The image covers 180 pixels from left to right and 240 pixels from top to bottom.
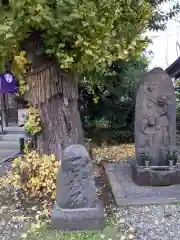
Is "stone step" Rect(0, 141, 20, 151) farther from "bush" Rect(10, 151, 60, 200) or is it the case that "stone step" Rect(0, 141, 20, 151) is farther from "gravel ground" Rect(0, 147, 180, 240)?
"gravel ground" Rect(0, 147, 180, 240)

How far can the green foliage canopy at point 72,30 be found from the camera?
3.48m

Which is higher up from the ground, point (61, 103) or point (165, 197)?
point (61, 103)

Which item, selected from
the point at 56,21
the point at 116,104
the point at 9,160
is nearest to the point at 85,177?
the point at 56,21

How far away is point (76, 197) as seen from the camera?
386 cm

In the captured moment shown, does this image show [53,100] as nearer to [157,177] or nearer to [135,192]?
[135,192]

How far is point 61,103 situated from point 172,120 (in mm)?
2030

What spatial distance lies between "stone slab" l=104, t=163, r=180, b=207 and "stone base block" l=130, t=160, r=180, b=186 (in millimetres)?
73

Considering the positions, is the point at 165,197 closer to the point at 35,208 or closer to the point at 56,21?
the point at 35,208

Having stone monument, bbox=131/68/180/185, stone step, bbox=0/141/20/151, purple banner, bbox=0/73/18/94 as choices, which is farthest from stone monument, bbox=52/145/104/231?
purple banner, bbox=0/73/18/94

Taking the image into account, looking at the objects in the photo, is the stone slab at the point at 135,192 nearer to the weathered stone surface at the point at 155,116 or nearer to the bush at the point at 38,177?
the weathered stone surface at the point at 155,116

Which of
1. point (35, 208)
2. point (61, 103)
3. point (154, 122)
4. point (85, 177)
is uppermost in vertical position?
point (61, 103)

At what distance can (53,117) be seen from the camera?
535 centimetres

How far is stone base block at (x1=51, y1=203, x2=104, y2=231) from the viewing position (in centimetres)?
379

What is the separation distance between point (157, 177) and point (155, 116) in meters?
1.09
